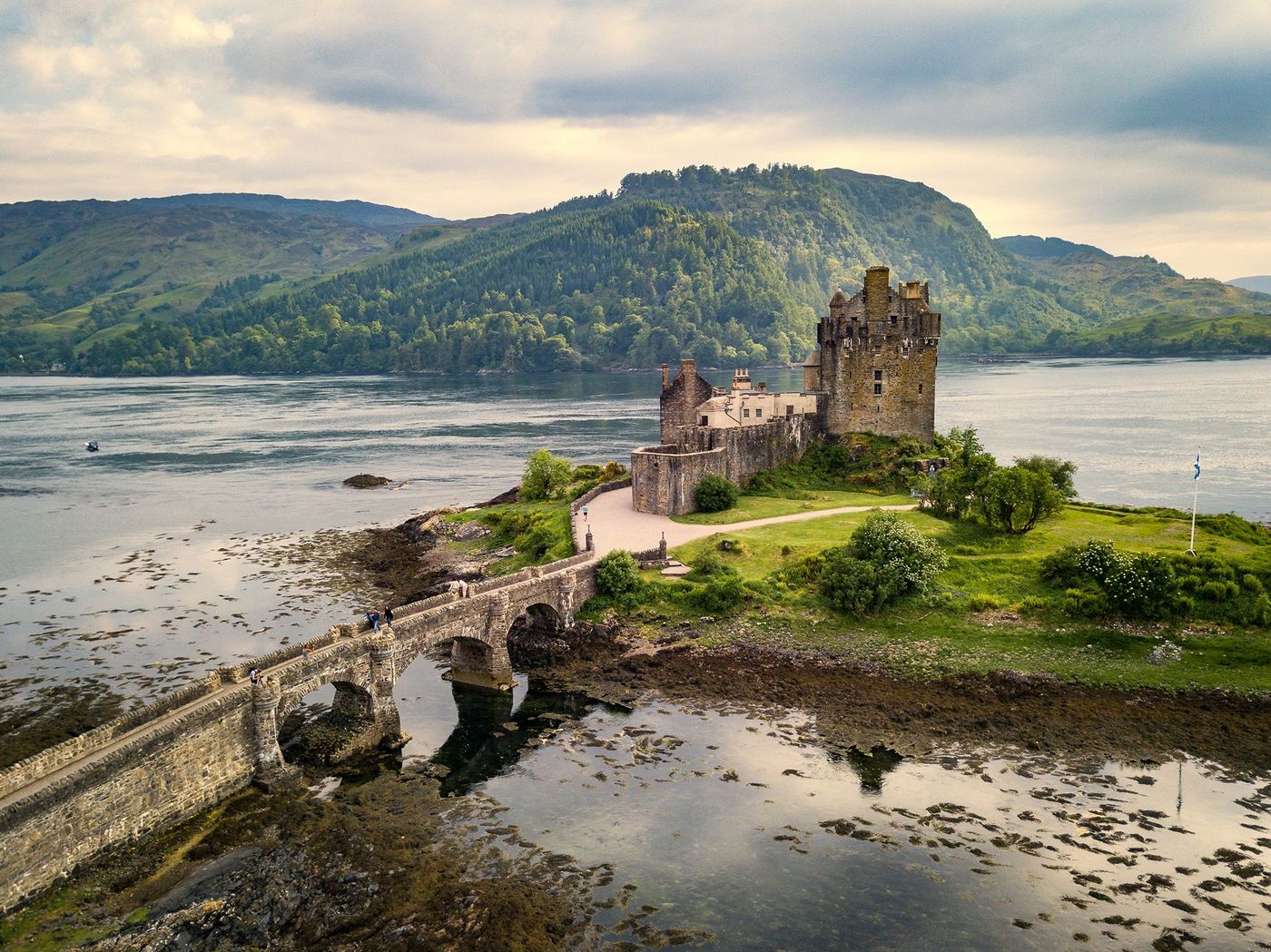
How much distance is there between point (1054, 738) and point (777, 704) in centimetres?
1239

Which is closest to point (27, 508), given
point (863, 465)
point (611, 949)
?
point (863, 465)

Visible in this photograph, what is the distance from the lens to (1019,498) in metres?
61.9

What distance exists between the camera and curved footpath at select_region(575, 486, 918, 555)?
209 feet

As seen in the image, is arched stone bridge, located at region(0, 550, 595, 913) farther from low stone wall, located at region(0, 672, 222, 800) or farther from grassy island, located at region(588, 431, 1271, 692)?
grassy island, located at region(588, 431, 1271, 692)

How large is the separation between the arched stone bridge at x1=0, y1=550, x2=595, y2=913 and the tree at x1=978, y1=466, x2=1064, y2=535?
3208 cm

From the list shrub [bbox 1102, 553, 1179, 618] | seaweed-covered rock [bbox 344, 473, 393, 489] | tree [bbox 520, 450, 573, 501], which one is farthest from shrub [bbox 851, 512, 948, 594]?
seaweed-covered rock [bbox 344, 473, 393, 489]

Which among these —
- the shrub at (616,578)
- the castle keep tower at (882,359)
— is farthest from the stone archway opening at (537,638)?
the castle keep tower at (882,359)

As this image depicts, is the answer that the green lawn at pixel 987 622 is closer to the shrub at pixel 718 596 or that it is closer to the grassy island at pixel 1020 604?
the grassy island at pixel 1020 604

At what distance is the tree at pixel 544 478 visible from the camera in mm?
84875

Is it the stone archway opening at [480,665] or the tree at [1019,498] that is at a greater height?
the tree at [1019,498]

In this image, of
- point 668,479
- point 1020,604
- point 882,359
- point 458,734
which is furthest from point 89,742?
point 882,359

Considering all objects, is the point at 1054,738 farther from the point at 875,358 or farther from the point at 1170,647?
the point at 875,358

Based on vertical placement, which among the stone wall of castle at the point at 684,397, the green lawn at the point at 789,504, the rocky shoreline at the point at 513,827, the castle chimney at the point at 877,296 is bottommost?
the rocky shoreline at the point at 513,827

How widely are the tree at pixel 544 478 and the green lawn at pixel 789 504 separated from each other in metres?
17.8
